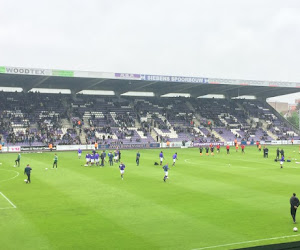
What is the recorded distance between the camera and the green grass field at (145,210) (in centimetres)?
1379

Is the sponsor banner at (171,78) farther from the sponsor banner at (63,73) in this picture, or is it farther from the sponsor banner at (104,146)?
the sponsor banner at (63,73)

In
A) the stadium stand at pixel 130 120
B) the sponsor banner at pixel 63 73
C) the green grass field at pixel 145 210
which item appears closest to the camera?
the green grass field at pixel 145 210

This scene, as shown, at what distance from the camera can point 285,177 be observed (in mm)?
29750

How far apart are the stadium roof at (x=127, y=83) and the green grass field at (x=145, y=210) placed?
1210 inches

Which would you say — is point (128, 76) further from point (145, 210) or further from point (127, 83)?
point (145, 210)

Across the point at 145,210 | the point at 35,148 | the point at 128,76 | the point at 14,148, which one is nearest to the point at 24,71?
the point at 14,148

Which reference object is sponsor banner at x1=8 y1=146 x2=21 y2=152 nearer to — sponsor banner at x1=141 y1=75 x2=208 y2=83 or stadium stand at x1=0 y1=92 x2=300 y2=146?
stadium stand at x1=0 y1=92 x2=300 y2=146

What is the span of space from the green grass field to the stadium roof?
30.7 m

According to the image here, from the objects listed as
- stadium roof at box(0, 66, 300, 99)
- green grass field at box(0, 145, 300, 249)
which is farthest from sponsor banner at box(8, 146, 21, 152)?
green grass field at box(0, 145, 300, 249)

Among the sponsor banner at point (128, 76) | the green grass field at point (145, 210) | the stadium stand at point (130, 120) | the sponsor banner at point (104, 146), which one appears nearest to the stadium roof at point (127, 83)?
the sponsor banner at point (128, 76)

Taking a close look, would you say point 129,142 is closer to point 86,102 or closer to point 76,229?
point 86,102

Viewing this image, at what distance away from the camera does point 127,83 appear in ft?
233

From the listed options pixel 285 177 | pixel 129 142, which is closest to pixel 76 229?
pixel 285 177

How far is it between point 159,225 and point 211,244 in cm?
301
